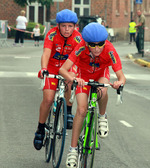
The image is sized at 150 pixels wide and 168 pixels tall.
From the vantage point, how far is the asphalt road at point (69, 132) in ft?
22.6

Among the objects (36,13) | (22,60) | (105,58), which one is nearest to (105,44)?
(105,58)

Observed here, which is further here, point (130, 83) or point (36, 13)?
point (36, 13)

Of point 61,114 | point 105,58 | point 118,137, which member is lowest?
point 118,137

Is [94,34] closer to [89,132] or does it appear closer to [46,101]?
[89,132]

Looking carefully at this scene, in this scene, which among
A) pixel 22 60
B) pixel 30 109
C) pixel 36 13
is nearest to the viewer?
pixel 30 109

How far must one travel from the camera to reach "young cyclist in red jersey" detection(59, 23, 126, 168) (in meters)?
5.81

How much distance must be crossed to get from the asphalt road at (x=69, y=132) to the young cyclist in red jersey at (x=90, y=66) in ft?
2.32

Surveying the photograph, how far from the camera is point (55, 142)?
6.44 m

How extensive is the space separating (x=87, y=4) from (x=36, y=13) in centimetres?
513

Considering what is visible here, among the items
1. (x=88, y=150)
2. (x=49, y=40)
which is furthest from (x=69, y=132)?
(x=88, y=150)

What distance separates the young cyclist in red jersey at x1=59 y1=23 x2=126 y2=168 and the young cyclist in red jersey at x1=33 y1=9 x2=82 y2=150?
2.05 ft

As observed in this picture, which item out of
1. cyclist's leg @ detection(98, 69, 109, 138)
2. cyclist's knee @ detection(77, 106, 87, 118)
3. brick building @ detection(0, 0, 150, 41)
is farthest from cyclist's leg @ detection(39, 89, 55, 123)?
brick building @ detection(0, 0, 150, 41)

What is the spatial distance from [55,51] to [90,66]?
1164 mm

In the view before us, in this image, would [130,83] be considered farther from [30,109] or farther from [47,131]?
[47,131]
